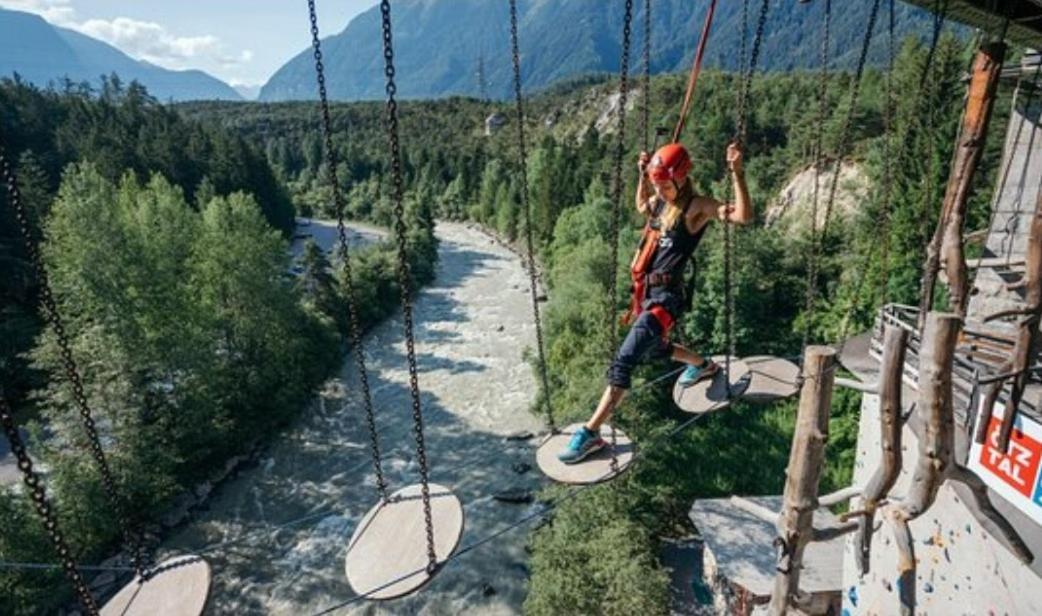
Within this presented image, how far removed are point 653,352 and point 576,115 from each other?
75479mm

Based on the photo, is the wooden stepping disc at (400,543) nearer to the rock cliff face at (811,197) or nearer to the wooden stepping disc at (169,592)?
the wooden stepping disc at (169,592)

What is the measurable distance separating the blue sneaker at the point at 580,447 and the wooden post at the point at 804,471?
166 cm

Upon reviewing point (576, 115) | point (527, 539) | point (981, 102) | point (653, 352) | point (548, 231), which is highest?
point (576, 115)

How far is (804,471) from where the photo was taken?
300 cm

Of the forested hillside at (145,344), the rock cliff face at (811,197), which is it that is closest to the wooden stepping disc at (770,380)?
the forested hillside at (145,344)

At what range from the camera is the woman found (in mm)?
4293

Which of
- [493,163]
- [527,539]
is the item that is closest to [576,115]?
[493,163]

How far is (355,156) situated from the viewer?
70.3m

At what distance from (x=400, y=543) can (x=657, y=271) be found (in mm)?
2530

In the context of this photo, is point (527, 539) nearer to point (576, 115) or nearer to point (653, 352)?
point (653, 352)

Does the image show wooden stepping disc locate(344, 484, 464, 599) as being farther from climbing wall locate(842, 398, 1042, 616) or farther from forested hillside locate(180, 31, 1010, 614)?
forested hillside locate(180, 31, 1010, 614)

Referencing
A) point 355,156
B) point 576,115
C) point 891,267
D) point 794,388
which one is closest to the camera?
point 794,388

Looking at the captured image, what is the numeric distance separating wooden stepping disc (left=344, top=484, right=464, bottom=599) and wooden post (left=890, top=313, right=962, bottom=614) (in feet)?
7.58

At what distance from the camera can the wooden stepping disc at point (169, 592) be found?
3.41 meters
